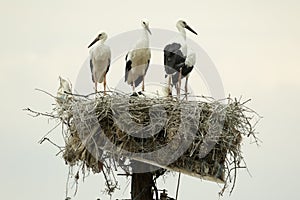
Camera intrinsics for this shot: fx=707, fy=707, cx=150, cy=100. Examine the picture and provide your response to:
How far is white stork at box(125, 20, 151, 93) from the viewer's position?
8.53m

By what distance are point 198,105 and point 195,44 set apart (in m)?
2.43

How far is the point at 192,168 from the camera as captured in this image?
20.0ft

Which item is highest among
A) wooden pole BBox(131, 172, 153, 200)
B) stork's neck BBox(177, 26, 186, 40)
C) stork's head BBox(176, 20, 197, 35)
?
stork's head BBox(176, 20, 197, 35)

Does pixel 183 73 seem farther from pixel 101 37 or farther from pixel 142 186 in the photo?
pixel 142 186

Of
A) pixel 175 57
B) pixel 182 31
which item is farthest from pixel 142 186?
pixel 182 31

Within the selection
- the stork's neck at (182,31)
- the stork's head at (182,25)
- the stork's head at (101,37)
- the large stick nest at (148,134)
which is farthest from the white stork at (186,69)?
the large stick nest at (148,134)

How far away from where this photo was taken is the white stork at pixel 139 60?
28.0ft

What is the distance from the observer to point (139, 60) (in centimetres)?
864

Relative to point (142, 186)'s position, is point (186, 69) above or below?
above

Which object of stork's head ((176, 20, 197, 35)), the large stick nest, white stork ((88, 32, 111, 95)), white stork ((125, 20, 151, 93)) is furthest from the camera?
stork's head ((176, 20, 197, 35))

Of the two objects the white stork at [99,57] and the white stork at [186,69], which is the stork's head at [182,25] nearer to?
the white stork at [186,69]

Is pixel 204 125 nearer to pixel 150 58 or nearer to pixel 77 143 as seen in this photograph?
pixel 77 143

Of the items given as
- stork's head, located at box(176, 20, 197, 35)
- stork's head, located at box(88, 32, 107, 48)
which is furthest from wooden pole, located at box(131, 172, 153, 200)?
stork's head, located at box(176, 20, 197, 35)

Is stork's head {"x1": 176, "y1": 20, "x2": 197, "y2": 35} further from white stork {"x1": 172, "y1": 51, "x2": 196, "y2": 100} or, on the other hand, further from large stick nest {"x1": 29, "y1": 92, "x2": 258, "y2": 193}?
large stick nest {"x1": 29, "y1": 92, "x2": 258, "y2": 193}
